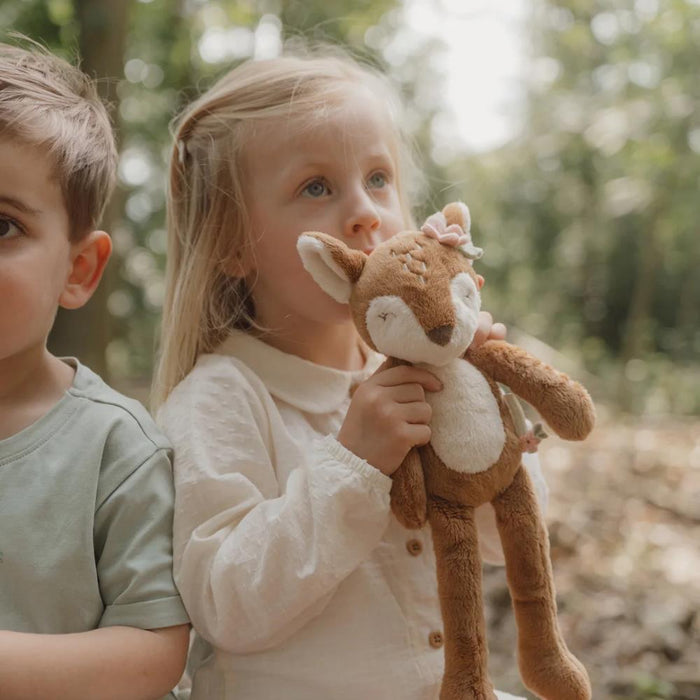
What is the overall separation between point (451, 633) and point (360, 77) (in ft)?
3.44

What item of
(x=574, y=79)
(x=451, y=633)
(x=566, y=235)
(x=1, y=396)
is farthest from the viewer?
(x=566, y=235)

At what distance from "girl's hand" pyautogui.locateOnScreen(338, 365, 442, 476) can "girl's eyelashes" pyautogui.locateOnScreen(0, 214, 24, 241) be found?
56 centimetres

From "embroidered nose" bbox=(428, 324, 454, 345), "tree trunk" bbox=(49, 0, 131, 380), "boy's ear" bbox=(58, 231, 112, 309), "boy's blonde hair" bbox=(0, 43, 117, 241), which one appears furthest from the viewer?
"tree trunk" bbox=(49, 0, 131, 380)

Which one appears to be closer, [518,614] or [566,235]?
[518,614]

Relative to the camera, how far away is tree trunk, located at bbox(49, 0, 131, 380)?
11.8 feet

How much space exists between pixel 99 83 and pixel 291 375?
2695mm

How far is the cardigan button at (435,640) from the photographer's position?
1.35 metres

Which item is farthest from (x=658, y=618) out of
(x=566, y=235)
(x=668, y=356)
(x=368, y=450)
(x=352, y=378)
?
(x=566, y=235)

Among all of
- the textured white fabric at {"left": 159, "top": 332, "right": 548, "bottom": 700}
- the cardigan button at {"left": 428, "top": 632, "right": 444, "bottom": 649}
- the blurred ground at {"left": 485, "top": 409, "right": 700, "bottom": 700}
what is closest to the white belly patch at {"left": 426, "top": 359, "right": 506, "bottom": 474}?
the textured white fabric at {"left": 159, "top": 332, "right": 548, "bottom": 700}

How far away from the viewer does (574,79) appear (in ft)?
43.4

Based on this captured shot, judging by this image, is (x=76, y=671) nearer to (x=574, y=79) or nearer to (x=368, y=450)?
(x=368, y=450)

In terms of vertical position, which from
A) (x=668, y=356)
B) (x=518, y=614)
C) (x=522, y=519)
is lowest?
(x=668, y=356)

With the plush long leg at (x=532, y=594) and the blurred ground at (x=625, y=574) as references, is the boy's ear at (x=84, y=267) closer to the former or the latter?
the plush long leg at (x=532, y=594)

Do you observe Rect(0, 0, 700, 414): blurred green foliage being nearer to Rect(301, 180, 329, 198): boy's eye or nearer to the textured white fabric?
Rect(301, 180, 329, 198): boy's eye
